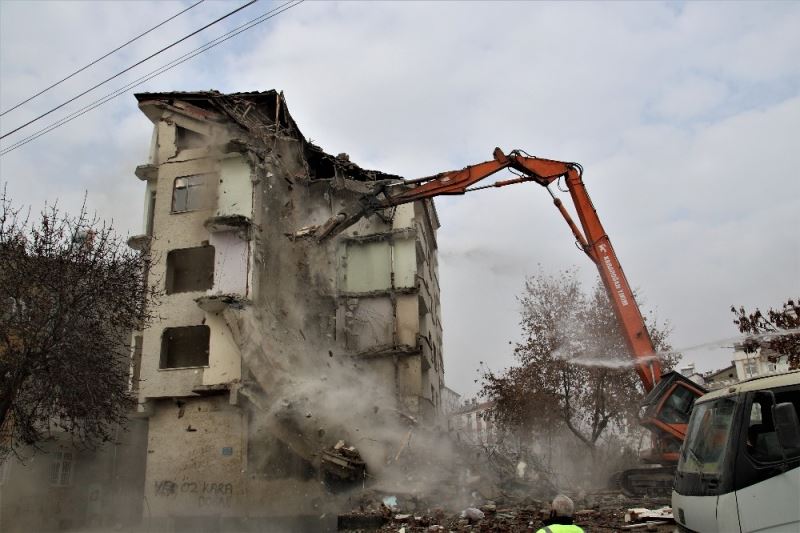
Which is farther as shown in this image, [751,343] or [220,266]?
[220,266]

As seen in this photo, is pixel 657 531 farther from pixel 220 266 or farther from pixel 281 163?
pixel 281 163

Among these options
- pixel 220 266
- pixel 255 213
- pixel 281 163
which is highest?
pixel 281 163

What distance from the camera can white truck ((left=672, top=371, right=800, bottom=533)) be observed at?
5.92 metres

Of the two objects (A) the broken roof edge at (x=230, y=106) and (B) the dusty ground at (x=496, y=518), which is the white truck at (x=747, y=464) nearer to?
(B) the dusty ground at (x=496, y=518)

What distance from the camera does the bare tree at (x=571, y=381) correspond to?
22844mm

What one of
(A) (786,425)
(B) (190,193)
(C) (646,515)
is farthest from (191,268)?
(A) (786,425)

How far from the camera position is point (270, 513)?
17578mm

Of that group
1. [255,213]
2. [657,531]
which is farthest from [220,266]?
[657,531]

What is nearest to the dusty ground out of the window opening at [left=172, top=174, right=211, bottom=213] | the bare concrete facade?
the bare concrete facade

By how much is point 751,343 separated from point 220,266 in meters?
15.4

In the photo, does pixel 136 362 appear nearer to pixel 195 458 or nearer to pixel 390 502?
pixel 195 458

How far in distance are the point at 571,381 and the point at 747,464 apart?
17.4 meters

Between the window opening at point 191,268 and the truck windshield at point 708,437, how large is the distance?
16869 millimetres

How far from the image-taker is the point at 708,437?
704cm
